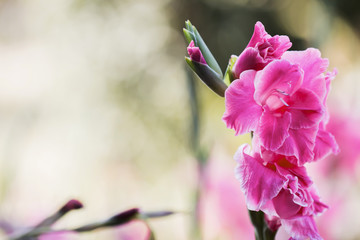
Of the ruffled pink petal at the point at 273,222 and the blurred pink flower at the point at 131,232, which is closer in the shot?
the ruffled pink petal at the point at 273,222

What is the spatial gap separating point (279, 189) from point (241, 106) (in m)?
0.04

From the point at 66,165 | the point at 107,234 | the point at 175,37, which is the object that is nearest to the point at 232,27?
the point at 175,37

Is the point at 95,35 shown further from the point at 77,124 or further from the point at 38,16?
the point at 77,124

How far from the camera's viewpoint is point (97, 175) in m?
0.82

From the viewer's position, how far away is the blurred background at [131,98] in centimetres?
62

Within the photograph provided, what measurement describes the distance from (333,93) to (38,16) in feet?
4.29

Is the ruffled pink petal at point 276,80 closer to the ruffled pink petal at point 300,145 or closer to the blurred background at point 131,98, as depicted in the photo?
the ruffled pink petal at point 300,145

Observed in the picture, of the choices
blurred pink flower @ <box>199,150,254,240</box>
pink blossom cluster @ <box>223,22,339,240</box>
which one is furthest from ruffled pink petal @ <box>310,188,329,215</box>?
blurred pink flower @ <box>199,150,254,240</box>

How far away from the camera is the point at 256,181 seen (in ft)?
0.68

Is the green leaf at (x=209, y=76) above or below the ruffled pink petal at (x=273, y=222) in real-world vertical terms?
above

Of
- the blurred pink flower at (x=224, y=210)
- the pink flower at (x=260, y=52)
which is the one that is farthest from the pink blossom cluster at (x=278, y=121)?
the blurred pink flower at (x=224, y=210)

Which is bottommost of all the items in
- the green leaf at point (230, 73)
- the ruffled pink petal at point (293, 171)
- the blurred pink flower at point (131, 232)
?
the blurred pink flower at point (131, 232)

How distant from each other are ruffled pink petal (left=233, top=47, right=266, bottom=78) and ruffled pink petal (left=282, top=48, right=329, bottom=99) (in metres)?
0.02

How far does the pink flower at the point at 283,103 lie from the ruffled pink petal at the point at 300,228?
0.03 meters
